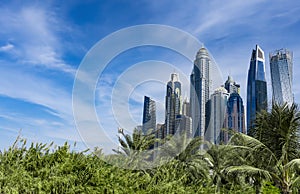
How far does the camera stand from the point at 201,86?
35.2 feet

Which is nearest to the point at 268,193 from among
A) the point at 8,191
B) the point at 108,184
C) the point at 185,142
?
the point at 185,142

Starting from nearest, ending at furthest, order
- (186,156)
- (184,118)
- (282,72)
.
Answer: (184,118) < (186,156) < (282,72)

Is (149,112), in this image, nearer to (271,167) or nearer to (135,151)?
(271,167)

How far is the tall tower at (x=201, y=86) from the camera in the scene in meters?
10.1

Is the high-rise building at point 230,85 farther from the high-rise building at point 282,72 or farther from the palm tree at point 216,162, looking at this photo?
the high-rise building at point 282,72

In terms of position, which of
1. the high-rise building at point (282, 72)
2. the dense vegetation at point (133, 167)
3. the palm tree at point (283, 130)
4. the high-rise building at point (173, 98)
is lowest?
the dense vegetation at point (133, 167)

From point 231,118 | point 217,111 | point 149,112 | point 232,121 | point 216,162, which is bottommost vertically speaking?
point 216,162

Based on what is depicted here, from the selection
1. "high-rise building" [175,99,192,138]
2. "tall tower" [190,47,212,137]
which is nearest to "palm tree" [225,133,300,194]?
"tall tower" [190,47,212,137]

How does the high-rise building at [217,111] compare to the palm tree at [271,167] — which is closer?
the palm tree at [271,167]

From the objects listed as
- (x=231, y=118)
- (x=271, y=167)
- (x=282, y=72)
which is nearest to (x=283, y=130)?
(x=271, y=167)

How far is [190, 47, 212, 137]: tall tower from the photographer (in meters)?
10.1

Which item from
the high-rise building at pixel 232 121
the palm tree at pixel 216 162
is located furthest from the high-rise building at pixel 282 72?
the palm tree at pixel 216 162

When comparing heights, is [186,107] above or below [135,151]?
above

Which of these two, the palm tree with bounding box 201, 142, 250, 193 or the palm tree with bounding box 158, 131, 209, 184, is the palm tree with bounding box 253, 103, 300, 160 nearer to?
the palm tree with bounding box 158, 131, 209, 184
